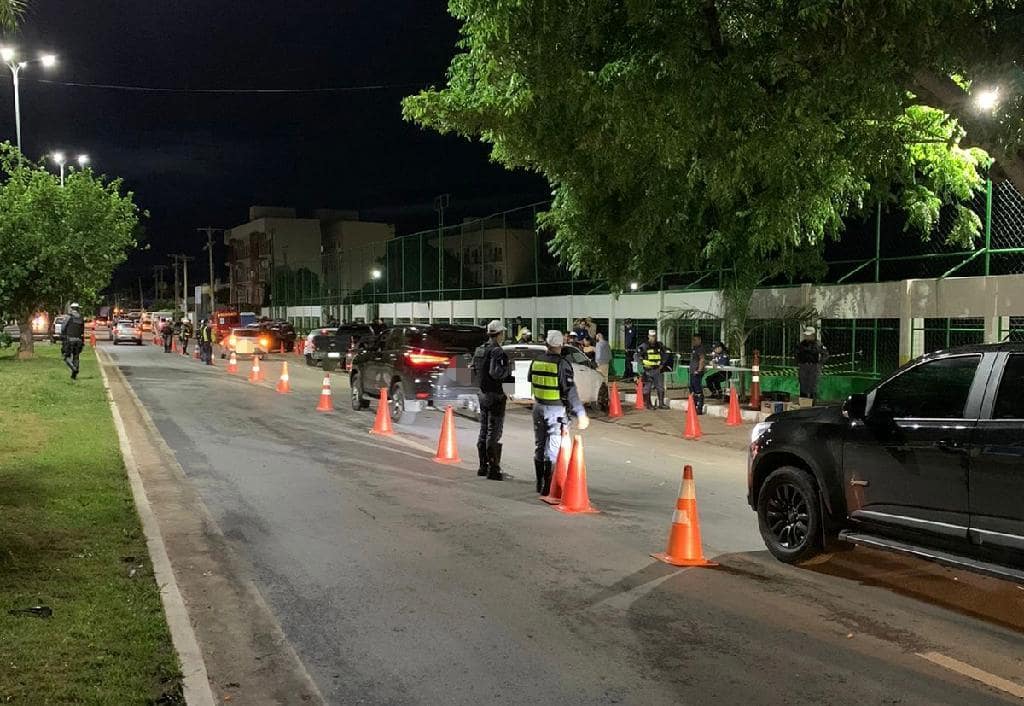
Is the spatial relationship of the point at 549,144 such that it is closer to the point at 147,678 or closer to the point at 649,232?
Result: the point at 649,232

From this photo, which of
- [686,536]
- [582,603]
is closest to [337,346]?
[686,536]

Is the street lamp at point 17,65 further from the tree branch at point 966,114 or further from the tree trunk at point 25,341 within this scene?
the tree branch at point 966,114

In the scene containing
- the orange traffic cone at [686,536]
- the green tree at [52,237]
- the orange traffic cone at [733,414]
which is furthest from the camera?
the green tree at [52,237]

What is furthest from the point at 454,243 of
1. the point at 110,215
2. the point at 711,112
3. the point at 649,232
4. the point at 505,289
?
the point at 711,112

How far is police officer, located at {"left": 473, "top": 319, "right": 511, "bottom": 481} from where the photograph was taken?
10.1 meters

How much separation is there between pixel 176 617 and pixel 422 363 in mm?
10728

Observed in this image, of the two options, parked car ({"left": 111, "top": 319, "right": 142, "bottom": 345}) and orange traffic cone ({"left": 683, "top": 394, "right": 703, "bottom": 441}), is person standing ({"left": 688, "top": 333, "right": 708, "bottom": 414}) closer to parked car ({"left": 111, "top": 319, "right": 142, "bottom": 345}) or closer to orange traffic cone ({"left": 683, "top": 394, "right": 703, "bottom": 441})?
orange traffic cone ({"left": 683, "top": 394, "right": 703, "bottom": 441})

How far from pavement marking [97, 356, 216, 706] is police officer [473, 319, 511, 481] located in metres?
3.76

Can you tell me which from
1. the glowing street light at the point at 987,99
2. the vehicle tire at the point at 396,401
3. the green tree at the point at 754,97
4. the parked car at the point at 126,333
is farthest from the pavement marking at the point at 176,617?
the parked car at the point at 126,333

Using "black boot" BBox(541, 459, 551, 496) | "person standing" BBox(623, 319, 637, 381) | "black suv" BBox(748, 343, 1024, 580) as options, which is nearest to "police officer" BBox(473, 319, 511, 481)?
"black boot" BBox(541, 459, 551, 496)

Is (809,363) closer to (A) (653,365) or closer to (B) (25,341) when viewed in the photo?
(A) (653,365)

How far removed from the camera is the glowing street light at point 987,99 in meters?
9.34

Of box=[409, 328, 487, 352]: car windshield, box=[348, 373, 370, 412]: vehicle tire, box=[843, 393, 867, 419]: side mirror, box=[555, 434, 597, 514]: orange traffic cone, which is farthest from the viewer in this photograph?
box=[348, 373, 370, 412]: vehicle tire

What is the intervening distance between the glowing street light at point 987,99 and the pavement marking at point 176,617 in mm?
9080
